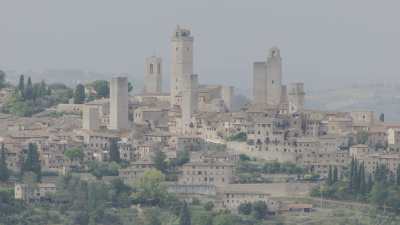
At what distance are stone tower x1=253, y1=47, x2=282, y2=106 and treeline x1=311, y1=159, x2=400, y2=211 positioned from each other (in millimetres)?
6425

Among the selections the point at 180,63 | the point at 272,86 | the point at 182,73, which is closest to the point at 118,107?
the point at 182,73

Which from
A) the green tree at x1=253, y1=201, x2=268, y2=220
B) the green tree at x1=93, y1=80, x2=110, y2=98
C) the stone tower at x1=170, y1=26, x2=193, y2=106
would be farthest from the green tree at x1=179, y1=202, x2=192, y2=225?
the green tree at x1=93, y1=80, x2=110, y2=98

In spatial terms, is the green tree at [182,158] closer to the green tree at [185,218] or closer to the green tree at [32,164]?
the green tree at [32,164]

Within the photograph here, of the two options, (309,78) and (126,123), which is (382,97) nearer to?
(309,78)

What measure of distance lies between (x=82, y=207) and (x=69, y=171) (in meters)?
2.73

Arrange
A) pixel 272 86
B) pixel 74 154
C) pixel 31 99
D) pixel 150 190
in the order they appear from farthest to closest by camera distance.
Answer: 1. pixel 31 99
2. pixel 272 86
3. pixel 74 154
4. pixel 150 190

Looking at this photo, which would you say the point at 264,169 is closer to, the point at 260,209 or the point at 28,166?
A: the point at 260,209

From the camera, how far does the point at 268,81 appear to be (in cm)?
6291

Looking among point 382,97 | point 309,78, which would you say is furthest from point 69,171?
point 309,78

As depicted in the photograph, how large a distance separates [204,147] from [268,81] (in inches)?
137

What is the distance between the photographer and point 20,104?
65.9 meters

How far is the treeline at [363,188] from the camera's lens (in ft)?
183

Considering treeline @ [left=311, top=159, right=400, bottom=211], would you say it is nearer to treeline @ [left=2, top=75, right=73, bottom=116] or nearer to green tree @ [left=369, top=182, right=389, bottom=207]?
green tree @ [left=369, top=182, right=389, bottom=207]

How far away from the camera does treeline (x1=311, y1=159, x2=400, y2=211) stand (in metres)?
55.9
